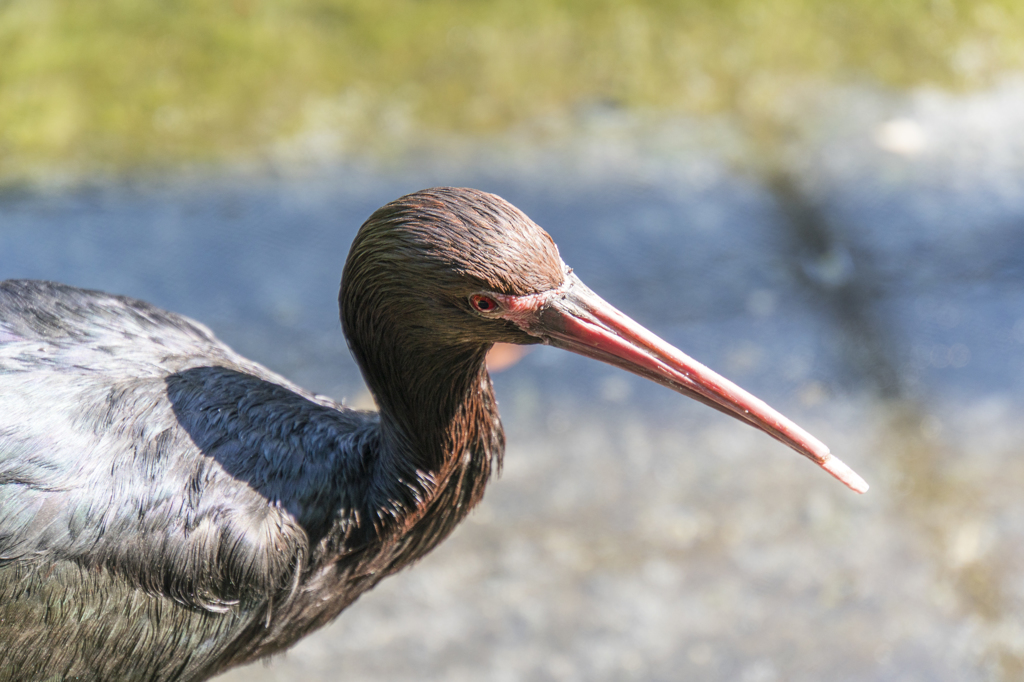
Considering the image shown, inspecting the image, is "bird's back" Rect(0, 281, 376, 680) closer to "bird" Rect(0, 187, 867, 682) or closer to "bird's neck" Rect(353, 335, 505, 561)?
"bird" Rect(0, 187, 867, 682)

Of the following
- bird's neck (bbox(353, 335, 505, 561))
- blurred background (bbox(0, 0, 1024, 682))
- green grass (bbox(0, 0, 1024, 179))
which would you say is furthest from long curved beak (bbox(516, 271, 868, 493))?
green grass (bbox(0, 0, 1024, 179))

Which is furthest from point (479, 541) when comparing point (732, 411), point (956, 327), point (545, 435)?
point (956, 327)

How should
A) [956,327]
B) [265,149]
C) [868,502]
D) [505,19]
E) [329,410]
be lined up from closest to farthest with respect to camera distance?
[329,410]
[868,502]
[956,327]
[265,149]
[505,19]

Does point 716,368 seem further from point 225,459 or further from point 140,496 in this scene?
point 140,496

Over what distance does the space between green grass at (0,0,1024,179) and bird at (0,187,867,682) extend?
2.37 meters

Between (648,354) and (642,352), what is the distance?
0.6 inches

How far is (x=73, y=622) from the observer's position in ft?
7.57

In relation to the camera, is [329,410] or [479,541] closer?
[329,410]

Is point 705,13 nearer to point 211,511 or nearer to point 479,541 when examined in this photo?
point 479,541

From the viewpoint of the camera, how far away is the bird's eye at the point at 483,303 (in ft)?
7.04

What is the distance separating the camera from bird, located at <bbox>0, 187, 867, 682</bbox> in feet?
7.22

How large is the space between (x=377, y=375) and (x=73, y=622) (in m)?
0.86

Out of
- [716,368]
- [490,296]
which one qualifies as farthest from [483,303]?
[716,368]

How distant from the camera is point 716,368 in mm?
3934
